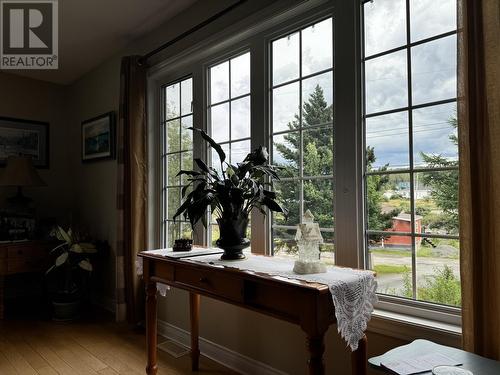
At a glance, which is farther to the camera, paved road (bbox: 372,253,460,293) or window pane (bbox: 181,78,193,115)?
window pane (bbox: 181,78,193,115)

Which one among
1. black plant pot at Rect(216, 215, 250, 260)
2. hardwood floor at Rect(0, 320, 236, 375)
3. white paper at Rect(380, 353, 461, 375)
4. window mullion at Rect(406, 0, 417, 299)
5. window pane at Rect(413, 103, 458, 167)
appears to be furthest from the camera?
hardwood floor at Rect(0, 320, 236, 375)

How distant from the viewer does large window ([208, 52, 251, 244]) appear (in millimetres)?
2406

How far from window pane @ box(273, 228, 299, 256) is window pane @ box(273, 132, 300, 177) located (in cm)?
34

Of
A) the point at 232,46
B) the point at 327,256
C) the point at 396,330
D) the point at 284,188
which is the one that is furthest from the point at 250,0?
the point at 396,330

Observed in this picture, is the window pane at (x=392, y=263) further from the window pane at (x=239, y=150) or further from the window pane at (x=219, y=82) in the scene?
the window pane at (x=219, y=82)

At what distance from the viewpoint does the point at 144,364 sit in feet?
7.86

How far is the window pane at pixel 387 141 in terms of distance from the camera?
165 centimetres

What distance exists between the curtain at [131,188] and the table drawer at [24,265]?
3.58 feet

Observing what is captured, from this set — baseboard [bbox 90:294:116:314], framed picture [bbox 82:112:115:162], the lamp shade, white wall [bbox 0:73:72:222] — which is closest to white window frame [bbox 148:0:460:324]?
framed picture [bbox 82:112:115:162]

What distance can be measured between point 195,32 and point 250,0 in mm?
569

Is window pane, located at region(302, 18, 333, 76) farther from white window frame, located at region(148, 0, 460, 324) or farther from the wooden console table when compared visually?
the wooden console table

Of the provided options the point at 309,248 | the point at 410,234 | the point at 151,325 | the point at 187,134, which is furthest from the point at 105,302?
the point at 410,234

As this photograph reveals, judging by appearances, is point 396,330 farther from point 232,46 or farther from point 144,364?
point 232,46

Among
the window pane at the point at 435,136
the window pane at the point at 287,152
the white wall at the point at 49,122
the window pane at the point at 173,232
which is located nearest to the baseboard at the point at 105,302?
the white wall at the point at 49,122
